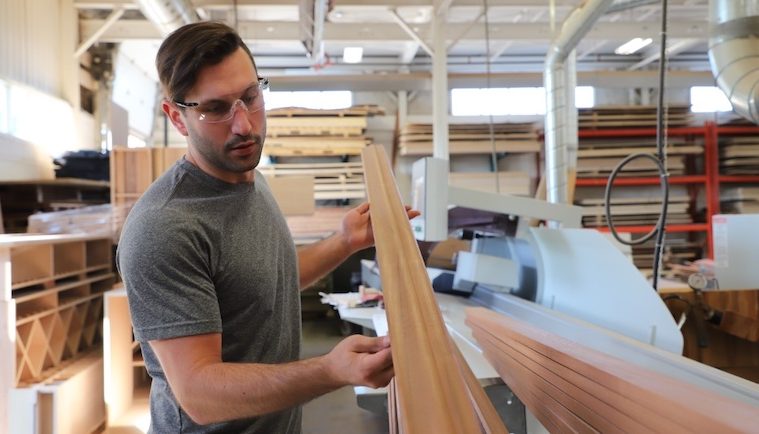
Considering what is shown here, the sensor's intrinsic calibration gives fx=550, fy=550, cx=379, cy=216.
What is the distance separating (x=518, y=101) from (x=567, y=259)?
679 cm

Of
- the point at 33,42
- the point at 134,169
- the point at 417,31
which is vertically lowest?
the point at 134,169

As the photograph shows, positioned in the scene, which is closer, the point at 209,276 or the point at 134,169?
the point at 209,276

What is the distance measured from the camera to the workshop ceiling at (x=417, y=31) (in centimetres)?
566

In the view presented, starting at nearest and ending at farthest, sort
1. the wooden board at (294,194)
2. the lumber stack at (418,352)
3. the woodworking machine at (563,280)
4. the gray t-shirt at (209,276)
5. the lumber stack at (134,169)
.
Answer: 1. the lumber stack at (418,352)
2. the gray t-shirt at (209,276)
3. the woodworking machine at (563,280)
4. the lumber stack at (134,169)
5. the wooden board at (294,194)

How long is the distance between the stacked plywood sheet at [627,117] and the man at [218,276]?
6514 millimetres

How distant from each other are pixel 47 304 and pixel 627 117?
6535mm

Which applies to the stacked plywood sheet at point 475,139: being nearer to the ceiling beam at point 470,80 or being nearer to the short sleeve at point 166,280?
the ceiling beam at point 470,80

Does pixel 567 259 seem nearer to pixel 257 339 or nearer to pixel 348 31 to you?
pixel 257 339

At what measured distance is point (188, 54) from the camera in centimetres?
90

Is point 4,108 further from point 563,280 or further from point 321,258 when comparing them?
point 563,280

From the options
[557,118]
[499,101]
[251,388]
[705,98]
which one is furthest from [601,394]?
[705,98]

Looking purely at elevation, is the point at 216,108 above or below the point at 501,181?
below

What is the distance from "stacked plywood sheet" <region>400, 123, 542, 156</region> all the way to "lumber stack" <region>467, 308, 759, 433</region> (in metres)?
5.59

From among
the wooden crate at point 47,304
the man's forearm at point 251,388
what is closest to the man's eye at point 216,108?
the man's forearm at point 251,388
